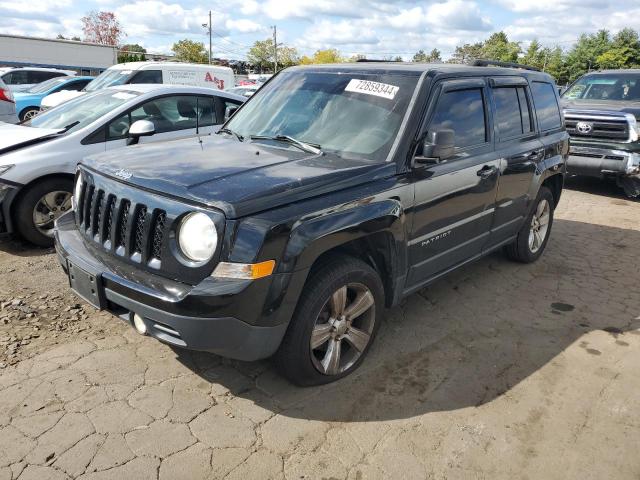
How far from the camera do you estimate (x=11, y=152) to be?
17.2 feet

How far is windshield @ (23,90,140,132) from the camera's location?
19.4 feet

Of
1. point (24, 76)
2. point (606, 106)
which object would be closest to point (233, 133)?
point (606, 106)

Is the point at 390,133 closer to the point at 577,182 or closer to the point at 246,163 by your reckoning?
the point at 246,163

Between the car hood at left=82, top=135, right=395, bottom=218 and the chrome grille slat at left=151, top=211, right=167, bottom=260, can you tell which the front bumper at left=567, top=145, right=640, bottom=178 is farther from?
the chrome grille slat at left=151, top=211, right=167, bottom=260

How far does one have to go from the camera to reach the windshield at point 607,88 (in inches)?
393

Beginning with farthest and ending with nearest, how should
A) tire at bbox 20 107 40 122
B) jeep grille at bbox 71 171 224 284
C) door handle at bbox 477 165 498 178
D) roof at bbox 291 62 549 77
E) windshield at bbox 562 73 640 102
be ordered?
tire at bbox 20 107 40 122
windshield at bbox 562 73 640 102
door handle at bbox 477 165 498 178
roof at bbox 291 62 549 77
jeep grille at bbox 71 171 224 284

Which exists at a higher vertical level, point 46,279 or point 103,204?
point 103,204

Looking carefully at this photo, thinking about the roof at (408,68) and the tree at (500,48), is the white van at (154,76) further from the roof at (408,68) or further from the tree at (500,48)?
the tree at (500,48)

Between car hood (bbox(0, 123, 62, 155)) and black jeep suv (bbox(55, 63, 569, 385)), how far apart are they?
7.66 ft

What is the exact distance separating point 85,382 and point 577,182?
33.4 ft

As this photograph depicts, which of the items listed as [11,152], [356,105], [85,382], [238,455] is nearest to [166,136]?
[11,152]

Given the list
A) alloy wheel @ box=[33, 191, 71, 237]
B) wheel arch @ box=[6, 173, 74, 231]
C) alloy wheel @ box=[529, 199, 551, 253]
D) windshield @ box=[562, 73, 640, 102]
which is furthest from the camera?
windshield @ box=[562, 73, 640, 102]

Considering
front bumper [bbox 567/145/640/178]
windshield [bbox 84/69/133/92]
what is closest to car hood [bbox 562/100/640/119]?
front bumper [bbox 567/145/640/178]

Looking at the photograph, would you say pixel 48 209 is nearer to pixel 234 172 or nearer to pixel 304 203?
pixel 234 172
